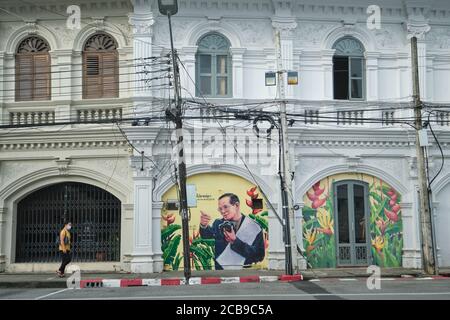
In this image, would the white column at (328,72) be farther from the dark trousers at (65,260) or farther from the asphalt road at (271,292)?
the dark trousers at (65,260)

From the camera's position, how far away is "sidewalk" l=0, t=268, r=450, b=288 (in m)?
18.9

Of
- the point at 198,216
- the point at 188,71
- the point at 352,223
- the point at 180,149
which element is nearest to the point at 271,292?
the point at 180,149

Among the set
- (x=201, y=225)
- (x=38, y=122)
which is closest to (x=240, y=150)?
(x=201, y=225)

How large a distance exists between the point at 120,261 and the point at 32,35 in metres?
8.05

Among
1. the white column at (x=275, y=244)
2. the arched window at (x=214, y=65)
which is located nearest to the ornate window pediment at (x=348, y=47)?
the arched window at (x=214, y=65)

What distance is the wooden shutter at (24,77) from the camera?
2253 cm

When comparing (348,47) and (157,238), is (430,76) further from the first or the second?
(157,238)

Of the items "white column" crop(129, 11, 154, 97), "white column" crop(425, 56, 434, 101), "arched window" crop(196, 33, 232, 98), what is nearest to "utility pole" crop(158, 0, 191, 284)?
"white column" crop(129, 11, 154, 97)

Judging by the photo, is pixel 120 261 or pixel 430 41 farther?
pixel 430 41

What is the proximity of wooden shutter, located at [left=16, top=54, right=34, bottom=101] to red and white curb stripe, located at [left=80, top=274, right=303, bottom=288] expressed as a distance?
22.9ft

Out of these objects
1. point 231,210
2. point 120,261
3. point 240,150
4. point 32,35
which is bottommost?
point 120,261

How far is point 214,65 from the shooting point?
2258 centimetres

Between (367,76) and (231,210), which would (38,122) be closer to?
(231,210)

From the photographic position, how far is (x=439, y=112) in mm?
23016
